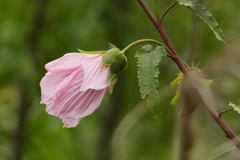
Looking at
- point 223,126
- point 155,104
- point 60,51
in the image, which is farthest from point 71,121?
point 60,51

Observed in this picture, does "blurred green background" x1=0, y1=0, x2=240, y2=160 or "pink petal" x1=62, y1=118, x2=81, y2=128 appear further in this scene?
"blurred green background" x1=0, y1=0, x2=240, y2=160

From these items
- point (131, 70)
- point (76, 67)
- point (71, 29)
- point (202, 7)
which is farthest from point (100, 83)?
point (131, 70)

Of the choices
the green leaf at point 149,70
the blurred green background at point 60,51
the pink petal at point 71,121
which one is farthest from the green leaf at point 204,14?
the blurred green background at point 60,51

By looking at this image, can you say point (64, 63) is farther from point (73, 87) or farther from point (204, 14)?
point (204, 14)

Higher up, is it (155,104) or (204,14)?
(204,14)

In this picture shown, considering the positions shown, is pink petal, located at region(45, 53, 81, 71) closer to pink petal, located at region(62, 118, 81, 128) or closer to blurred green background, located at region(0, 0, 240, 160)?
pink petal, located at region(62, 118, 81, 128)

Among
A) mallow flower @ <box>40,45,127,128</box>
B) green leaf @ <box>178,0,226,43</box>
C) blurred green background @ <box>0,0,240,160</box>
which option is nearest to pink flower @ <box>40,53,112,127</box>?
mallow flower @ <box>40,45,127,128</box>

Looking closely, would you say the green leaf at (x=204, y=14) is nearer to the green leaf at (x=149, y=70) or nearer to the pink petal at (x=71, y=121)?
the green leaf at (x=149, y=70)
